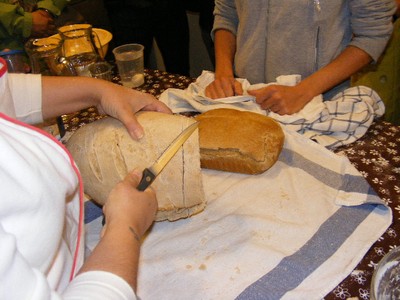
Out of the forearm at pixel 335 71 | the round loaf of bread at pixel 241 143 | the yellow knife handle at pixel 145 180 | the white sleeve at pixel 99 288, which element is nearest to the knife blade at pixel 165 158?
the yellow knife handle at pixel 145 180

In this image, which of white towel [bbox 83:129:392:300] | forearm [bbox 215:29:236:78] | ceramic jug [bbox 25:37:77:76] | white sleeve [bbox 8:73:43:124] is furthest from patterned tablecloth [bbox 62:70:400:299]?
forearm [bbox 215:29:236:78]

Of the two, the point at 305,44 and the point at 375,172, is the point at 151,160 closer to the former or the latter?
the point at 375,172

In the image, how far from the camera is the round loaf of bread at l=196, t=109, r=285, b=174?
3.39ft

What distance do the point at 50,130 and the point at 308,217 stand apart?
2.76 ft

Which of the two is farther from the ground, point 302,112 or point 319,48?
point 319,48

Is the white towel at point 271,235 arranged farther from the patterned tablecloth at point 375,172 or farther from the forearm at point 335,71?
the forearm at point 335,71

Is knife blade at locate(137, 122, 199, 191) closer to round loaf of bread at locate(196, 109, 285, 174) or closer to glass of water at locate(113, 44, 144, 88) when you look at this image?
round loaf of bread at locate(196, 109, 285, 174)

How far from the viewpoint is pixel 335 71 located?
4.18 feet

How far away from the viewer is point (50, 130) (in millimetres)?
1256

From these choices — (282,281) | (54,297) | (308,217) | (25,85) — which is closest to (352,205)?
(308,217)

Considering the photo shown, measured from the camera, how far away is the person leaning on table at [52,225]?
0.45 m

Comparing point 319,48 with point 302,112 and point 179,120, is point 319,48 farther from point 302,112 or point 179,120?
point 179,120

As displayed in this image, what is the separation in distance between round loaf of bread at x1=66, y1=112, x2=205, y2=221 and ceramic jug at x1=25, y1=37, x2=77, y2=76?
564mm

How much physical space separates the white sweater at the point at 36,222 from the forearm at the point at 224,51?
3.12ft
